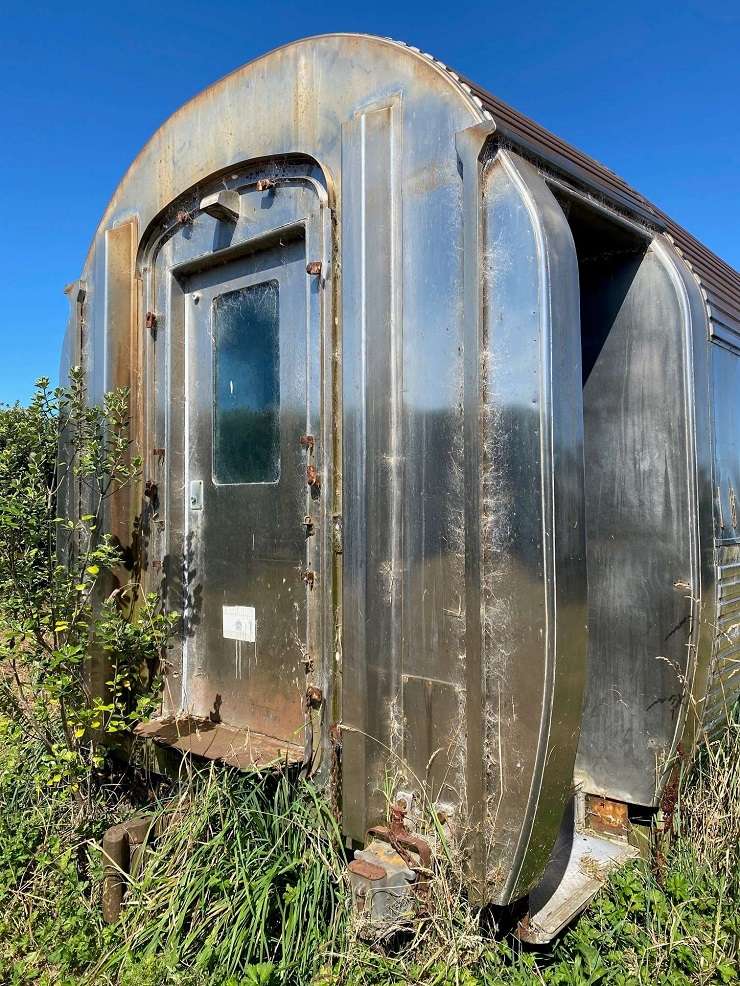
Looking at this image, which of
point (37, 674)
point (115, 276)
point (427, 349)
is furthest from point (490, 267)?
point (37, 674)

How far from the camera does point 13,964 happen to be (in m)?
2.96

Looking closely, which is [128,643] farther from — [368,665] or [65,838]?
[368,665]

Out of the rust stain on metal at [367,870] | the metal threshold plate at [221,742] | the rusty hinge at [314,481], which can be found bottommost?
the rust stain on metal at [367,870]

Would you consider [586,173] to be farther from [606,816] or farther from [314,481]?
[606,816]

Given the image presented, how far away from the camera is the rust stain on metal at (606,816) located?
3.35m

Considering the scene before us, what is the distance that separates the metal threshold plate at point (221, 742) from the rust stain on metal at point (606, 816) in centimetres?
148

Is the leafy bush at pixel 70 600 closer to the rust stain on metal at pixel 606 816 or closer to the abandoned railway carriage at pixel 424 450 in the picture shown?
the abandoned railway carriage at pixel 424 450

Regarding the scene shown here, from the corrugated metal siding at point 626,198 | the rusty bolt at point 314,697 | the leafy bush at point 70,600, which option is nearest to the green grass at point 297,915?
the rusty bolt at point 314,697

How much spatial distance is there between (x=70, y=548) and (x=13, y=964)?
2016 mm

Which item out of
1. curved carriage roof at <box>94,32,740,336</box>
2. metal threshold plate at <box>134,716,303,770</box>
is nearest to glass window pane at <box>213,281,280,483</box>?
curved carriage roof at <box>94,32,740,336</box>

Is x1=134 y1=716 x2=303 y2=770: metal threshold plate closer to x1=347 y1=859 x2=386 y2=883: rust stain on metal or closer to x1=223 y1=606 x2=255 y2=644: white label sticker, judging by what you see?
x1=223 y1=606 x2=255 y2=644: white label sticker

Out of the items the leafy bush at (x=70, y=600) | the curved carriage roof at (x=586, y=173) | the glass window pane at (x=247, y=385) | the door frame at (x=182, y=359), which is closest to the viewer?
the curved carriage roof at (x=586, y=173)

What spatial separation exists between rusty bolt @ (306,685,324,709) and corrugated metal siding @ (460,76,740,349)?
2.15 metres

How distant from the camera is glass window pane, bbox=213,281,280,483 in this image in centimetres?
327
